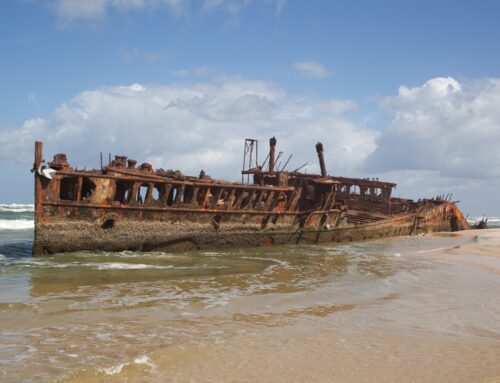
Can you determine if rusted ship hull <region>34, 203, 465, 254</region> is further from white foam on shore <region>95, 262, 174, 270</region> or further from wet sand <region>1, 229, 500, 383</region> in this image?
wet sand <region>1, 229, 500, 383</region>

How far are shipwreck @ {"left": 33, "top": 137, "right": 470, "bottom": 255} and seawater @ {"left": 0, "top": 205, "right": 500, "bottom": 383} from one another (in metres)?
1.48

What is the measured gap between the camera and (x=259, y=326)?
5.77 metres

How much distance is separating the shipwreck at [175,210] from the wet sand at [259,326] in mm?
2322

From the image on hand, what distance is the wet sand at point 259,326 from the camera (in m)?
4.23

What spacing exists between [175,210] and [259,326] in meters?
8.54

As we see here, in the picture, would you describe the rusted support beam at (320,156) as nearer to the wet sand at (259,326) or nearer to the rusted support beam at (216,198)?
the rusted support beam at (216,198)

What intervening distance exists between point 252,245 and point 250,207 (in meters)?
1.33

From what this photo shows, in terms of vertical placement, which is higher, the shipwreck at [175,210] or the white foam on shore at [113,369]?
the shipwreck at [175,210]

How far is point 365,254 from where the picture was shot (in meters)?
15.3

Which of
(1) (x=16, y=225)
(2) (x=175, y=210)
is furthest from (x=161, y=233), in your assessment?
(1) (x=16, y=225)

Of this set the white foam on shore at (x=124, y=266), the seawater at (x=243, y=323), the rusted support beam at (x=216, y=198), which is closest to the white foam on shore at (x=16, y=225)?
the rusted support beam at (x=216, y=198)

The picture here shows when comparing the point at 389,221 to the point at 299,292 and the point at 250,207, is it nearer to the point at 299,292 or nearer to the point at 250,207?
the point at 250,207

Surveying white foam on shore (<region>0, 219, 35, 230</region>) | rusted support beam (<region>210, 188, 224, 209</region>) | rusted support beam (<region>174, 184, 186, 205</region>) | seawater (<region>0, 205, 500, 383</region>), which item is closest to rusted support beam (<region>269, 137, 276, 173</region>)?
rusted support beam (<region>210, 188, 224, 209</region>)

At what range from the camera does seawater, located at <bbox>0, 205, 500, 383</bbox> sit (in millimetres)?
4242
